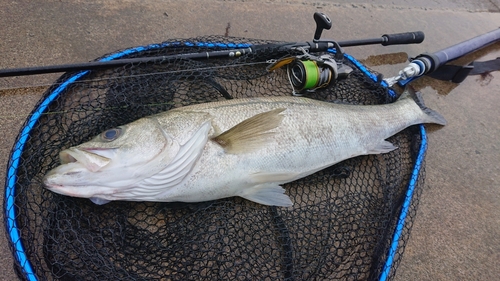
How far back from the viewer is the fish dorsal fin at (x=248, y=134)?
2.04m

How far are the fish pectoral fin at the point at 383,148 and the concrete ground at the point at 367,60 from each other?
59 cm

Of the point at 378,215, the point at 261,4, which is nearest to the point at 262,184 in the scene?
the point at 378,215

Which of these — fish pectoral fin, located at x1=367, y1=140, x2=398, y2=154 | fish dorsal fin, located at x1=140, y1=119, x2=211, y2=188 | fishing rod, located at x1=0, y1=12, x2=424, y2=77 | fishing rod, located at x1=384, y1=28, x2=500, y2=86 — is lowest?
fish pectoral fin, located at x1=367, y1=140, x2=398, y2=154

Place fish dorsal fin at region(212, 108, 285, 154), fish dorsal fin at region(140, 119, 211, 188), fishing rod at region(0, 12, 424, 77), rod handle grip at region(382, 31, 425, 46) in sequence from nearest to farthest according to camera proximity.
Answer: fish dorsal fin at region(140, 119, 211, 188), fish dorsal fin at region(212, 108, 285, 154), fishing rod at region(0, 12, 424, 77), rod handle grip at region(382, 31, 425, 46)

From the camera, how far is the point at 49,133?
217 centimetres

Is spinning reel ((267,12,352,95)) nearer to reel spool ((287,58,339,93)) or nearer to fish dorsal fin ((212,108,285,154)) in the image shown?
reel spool ((287,58,339,93))

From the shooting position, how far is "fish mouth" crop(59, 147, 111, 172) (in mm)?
1717

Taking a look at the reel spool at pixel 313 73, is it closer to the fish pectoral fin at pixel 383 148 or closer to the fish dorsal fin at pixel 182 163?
the fish pectoral fin at pixel 383 148

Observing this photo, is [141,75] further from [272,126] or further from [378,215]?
[378,215]

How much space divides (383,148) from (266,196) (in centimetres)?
113

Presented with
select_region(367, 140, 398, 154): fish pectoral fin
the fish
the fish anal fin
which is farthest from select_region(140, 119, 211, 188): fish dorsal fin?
select_region(367, 140, 398, 154): fish pectoral fin

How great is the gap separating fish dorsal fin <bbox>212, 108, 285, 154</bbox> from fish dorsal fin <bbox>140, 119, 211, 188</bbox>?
98mm

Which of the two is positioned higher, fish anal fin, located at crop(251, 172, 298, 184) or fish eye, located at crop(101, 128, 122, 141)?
fish eye, located at crop(101, 128, 122, 141)

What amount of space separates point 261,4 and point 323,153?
227 centimetres
